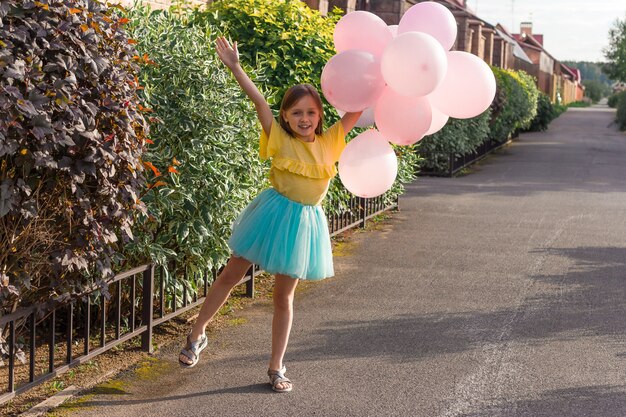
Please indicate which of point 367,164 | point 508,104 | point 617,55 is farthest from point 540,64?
point 367,164

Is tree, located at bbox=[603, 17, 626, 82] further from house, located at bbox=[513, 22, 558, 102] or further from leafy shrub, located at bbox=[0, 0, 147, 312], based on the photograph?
leafy shrub, located at bbox=[0, 0, 147, 312]

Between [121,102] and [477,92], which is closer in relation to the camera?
[121,102]

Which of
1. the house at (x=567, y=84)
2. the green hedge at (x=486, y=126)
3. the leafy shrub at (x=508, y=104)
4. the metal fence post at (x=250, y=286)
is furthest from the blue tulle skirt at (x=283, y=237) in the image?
the house at (x=567, y=84)

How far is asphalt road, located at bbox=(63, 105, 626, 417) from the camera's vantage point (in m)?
4.80

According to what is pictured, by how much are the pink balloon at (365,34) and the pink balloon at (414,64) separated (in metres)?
0.31

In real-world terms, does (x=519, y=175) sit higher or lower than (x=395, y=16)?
lower

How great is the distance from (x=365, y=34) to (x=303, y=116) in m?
0.66

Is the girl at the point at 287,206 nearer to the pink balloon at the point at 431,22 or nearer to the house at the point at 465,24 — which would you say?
the pink balloon at the point at 431,22

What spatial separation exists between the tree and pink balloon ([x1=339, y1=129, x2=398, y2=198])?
2354 inches

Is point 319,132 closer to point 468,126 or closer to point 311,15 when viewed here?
point 311,15

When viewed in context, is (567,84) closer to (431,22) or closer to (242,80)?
(431,22)

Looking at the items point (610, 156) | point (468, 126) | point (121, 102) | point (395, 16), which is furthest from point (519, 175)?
point (121, 102)

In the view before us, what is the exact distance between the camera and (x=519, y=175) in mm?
19109

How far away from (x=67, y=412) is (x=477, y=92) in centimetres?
270
